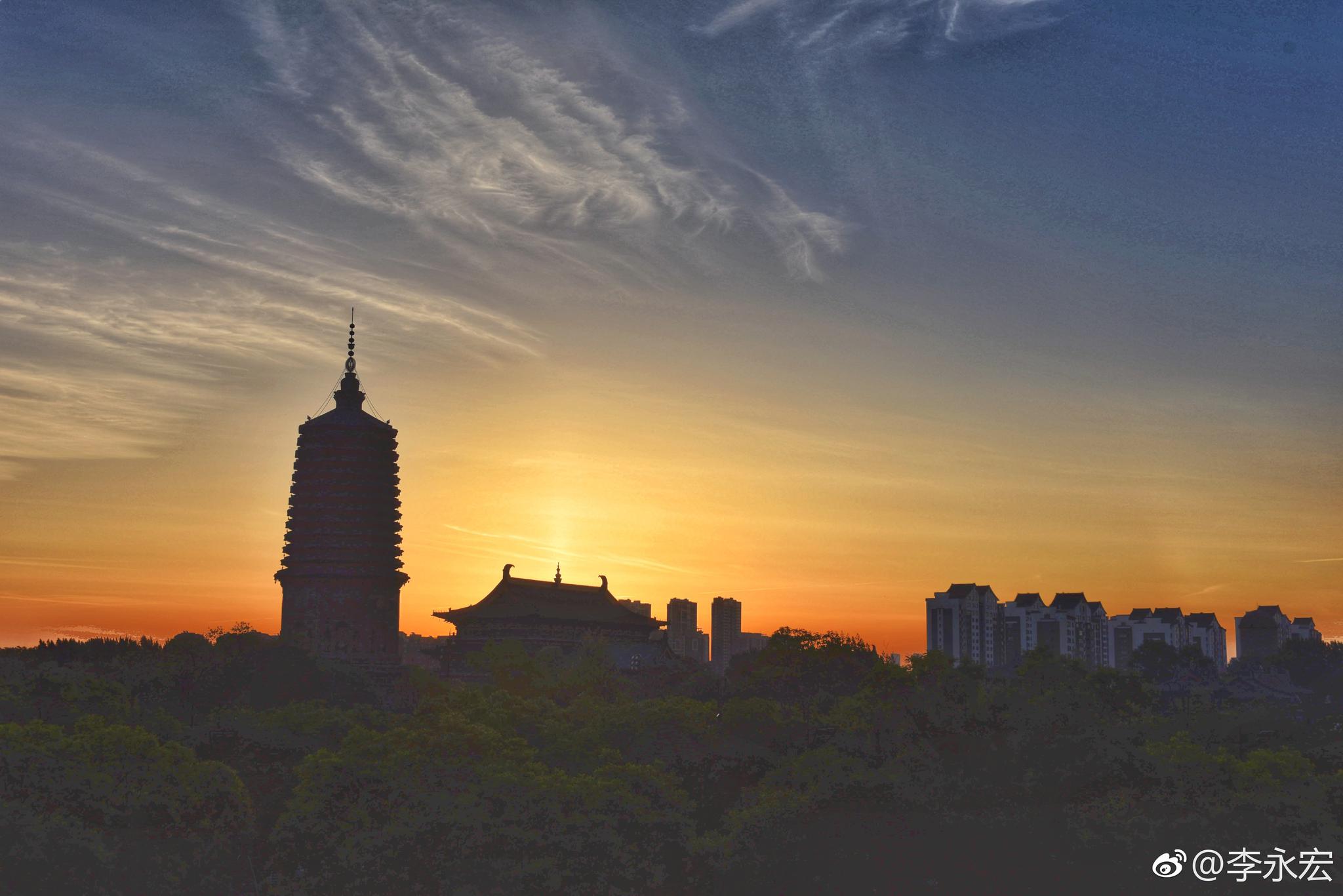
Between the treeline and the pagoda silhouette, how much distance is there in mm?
25150

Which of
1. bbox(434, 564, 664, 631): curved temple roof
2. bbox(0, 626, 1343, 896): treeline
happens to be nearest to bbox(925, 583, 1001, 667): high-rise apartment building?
bbox(434, 564, 664, 631): curved temple roof

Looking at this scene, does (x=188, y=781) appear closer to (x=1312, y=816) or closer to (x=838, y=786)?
(x=838, y=786)

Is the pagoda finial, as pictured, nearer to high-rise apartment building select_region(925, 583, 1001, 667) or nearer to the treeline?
the treeline

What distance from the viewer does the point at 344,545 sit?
74500mm

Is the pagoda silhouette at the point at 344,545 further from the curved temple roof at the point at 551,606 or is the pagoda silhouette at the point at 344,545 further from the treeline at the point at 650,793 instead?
the treeline at the point at 650,793

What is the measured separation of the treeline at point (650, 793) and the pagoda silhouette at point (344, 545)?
2515 cm

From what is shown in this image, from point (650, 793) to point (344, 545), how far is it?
41.8m

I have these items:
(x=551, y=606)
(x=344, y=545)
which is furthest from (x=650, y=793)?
(x=551, y=606)

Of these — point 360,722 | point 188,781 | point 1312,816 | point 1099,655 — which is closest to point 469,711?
point 360,722

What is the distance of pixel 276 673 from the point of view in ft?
191

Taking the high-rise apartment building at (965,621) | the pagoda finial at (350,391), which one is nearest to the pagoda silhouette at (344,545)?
the pagoda finial at (350,391)

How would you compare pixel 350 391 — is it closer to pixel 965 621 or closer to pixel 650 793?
pixel 650 793

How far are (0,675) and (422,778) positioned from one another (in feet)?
76.5

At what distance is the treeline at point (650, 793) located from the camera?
32.8 m
